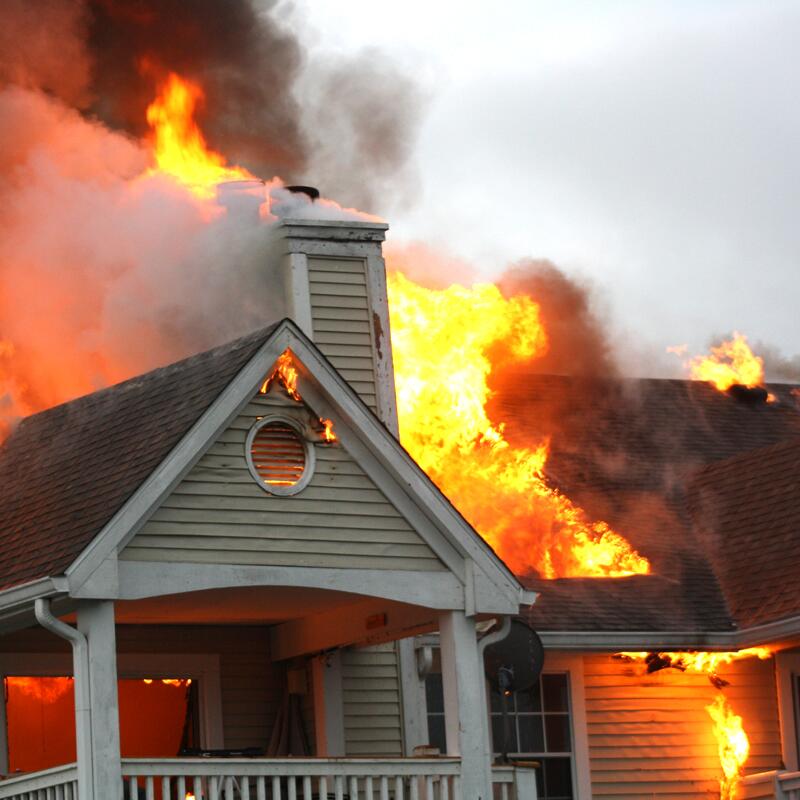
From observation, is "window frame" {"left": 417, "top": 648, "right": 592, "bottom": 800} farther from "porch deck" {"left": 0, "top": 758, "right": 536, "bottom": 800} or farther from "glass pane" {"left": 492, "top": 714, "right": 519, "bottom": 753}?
"porch deck" {"left": 0, "top": 758, "right": 536, "bottom": 800}

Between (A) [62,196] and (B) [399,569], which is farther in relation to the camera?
(A) [62,196]

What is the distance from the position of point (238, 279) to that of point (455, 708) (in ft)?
17.7

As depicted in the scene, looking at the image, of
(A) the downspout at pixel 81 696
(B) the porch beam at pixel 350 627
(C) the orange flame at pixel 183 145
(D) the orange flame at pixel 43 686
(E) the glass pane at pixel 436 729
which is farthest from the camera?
(C) the orange flame at pixel 183 145

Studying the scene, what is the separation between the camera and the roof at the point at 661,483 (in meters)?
19.5

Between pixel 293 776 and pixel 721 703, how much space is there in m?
5.88

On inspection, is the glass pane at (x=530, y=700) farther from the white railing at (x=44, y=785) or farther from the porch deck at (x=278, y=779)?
the white railing at (x=44, y=785)

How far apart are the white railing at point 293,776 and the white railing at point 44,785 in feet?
1.29

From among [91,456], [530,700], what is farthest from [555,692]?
[91,456]

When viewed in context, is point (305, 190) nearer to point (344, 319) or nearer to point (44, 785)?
point (344, 319)

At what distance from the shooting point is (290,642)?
17750 millimetres

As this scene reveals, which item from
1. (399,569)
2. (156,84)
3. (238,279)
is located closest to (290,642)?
(399,569)

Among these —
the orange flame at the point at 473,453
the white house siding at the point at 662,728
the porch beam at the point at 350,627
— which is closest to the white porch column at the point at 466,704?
the porch beam at the point at 350,627

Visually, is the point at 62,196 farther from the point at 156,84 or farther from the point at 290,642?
the point at 290,642

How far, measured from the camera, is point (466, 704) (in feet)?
51.5
